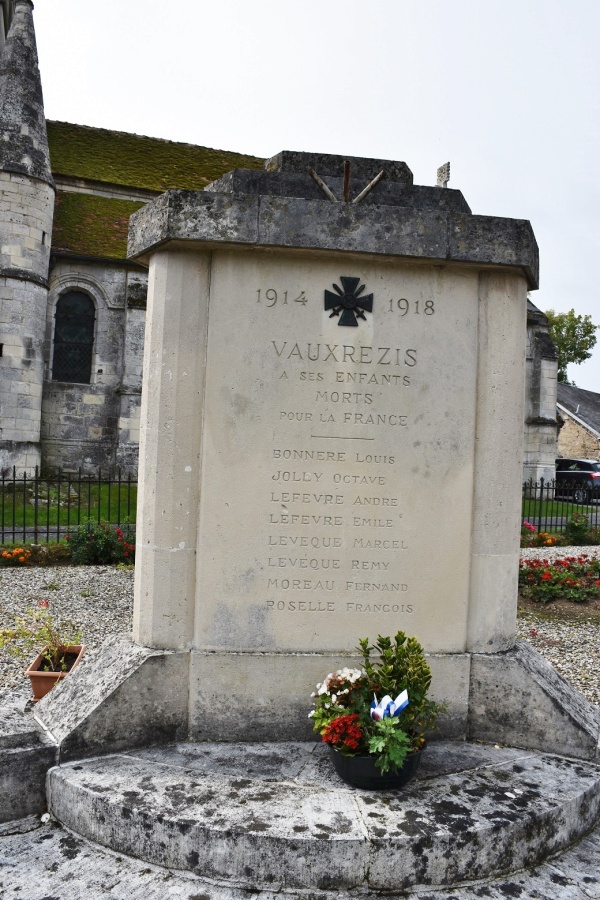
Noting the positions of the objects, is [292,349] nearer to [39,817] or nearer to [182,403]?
[182,403]

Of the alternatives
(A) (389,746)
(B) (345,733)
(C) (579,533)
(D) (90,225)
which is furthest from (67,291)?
(A) (389,746)

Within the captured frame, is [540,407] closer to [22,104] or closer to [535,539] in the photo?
[535,539]

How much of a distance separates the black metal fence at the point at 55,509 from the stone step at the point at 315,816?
8528mm

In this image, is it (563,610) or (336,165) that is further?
(563,610)

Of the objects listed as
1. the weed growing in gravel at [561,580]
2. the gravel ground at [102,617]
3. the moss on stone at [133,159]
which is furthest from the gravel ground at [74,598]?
the moss on stone at [133,159]

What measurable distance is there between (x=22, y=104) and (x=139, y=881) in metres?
19.6

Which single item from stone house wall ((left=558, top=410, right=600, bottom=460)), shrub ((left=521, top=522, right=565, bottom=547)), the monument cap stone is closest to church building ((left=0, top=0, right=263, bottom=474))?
shrub ((left=521, top=522, right=565, bottom=547))

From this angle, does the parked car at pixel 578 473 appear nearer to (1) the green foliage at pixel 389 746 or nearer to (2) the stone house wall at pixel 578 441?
(2) the stone house wall at pixel 578 441

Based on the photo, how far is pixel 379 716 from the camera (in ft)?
9.56

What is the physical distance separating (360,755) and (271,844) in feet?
1.67

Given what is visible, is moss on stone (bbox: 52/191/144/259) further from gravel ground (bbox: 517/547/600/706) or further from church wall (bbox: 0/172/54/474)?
gravel ground (bbox: 517/547/600/706)

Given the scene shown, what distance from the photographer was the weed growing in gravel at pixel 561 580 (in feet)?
29.2

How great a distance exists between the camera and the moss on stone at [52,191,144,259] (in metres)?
20.6

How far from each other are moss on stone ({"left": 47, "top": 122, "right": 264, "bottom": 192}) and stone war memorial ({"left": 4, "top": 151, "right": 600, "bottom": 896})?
2090 centimetres
